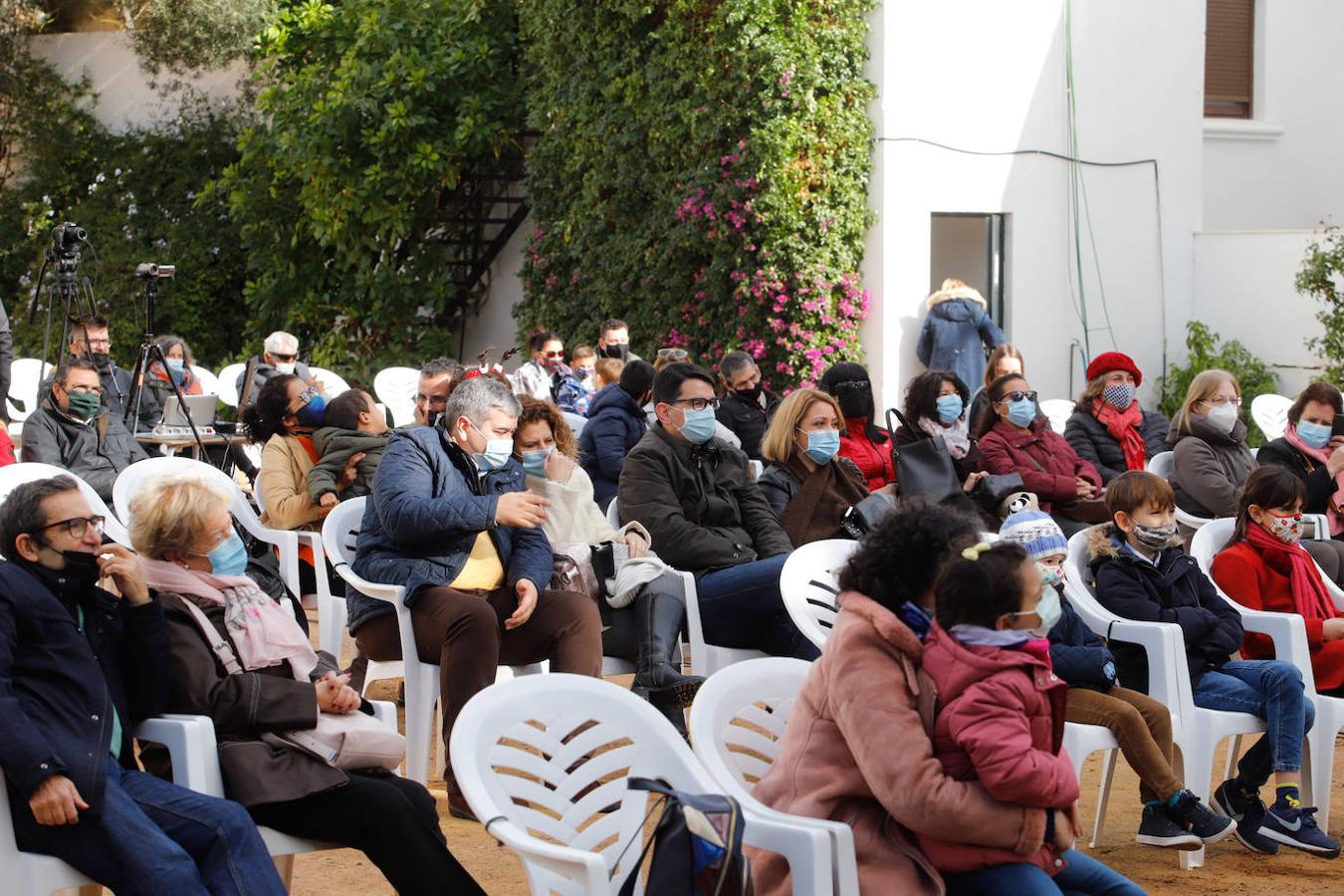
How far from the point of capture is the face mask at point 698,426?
596 cm

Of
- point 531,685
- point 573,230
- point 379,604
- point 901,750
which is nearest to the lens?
point 901,750

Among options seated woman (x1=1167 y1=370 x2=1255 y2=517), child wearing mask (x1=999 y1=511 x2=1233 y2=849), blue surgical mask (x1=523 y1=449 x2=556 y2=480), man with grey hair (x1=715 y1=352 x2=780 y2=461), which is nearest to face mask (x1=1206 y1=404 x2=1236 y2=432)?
seated woman (x1=1167 y1=370 x2=1255 y2=517)

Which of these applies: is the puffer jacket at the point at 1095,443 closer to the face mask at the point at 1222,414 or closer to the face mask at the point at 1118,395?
the face mask at the point at 1118,395

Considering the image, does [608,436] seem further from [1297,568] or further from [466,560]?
[1297,568]

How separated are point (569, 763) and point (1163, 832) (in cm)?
218

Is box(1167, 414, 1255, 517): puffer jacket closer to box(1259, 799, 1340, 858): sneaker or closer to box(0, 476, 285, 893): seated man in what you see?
box(1259, 799, 1340, 858): sneaker

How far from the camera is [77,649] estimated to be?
3338 millimetres

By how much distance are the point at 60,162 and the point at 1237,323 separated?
1266 centimetres

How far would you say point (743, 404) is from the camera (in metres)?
8.02

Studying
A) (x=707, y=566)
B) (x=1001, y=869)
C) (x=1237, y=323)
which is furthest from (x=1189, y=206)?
(x=1001, y=869)

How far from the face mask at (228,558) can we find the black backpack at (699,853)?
64.8 inches

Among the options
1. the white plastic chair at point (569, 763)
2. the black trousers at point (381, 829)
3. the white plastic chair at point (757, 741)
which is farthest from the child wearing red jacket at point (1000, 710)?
the black trousers at point (381, 829)

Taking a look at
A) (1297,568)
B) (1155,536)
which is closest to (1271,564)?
(1297,568)

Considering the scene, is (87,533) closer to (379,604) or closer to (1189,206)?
(379,604)
